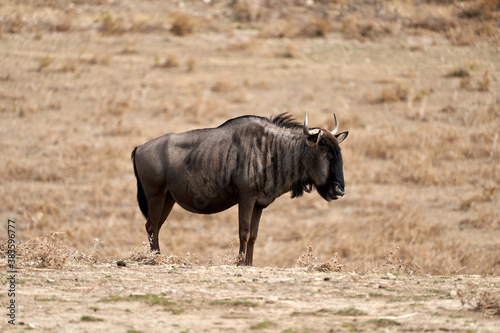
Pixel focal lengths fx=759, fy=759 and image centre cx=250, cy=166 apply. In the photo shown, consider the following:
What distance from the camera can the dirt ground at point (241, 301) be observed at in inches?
226

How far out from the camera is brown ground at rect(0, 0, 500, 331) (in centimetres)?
1521

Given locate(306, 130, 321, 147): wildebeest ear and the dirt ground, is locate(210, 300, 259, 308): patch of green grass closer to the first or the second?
the dirt ground

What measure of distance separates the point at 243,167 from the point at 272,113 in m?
12.0

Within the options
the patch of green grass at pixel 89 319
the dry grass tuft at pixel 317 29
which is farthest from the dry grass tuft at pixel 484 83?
the patch of green grass at pixel 89 319

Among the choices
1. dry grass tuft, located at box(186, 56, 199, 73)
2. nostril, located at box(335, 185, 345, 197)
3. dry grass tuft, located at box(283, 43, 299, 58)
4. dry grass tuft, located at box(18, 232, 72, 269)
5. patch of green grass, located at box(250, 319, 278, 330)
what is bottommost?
dry grass tuft, located at box(18, 232, 72, 269)

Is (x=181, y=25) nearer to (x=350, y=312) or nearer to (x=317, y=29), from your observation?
(x=317, y=29)

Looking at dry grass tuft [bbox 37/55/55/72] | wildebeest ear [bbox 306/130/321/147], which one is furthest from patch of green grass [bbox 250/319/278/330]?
dry grass tuft [bbox 37/55/55/72]

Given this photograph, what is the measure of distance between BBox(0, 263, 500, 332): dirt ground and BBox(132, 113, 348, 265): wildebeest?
4.57 ft

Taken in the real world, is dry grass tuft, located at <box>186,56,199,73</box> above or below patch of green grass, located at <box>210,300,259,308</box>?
above

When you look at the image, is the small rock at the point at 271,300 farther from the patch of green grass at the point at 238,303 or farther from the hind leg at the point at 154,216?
the hind leg at the point at 154,216

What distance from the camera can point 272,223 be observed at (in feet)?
54.4

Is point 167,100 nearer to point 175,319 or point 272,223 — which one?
point 272,223

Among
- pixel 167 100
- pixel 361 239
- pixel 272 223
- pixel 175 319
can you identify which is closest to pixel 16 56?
pixel 167 100

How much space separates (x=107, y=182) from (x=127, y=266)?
9.92 m
